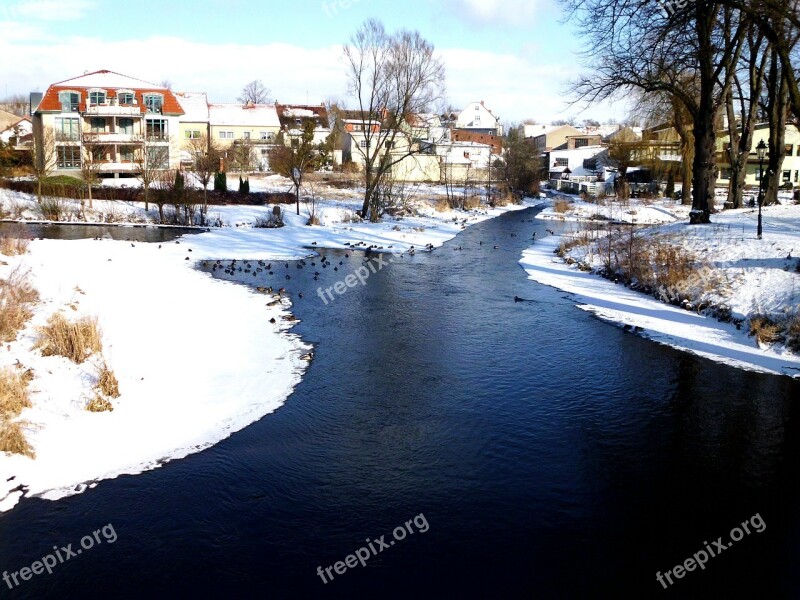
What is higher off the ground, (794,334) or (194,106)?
(194,106)

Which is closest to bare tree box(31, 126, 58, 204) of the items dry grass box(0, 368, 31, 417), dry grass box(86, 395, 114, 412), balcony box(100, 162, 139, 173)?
balcony box(100, 162, 139, 173)

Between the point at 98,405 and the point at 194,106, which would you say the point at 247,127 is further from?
the point at 98,405

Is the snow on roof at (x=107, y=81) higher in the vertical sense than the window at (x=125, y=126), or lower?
higher

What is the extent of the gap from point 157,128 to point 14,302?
44739 millimetres

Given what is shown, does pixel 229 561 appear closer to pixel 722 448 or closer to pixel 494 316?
pixel 722 448

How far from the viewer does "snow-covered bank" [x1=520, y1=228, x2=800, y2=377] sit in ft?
41.5

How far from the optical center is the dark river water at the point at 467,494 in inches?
241

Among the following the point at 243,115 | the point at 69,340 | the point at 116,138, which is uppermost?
the point at 243,115

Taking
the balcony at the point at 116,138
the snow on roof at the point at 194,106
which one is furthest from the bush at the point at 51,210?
the snow on roof at the point at 194,106

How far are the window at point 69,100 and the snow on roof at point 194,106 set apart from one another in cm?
1169

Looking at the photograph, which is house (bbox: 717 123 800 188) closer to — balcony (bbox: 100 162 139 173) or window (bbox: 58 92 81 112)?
balcony (bbox: 100 162 139 173)
